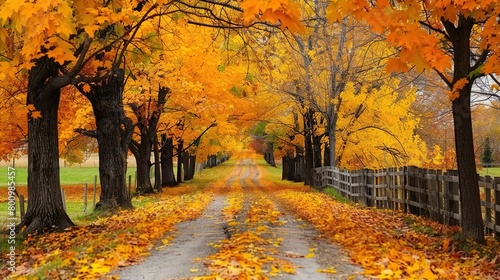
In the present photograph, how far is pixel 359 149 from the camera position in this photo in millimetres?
29328

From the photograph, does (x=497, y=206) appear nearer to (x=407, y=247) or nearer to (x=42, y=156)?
(x=407, y=247)

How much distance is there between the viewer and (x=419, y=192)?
47.4ft

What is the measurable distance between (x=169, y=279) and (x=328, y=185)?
22.5 m

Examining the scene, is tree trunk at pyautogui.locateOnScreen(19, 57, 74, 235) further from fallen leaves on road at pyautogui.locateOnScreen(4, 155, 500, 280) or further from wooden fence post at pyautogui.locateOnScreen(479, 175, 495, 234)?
wooden fence post at pyautogui.locateOnScreen(479, 175, 495, 234)

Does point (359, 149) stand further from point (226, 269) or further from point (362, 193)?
point (226, 269)

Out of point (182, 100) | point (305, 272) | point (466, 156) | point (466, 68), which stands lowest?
point (305, 272)

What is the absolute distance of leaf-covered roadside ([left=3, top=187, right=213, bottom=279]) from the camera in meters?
7.06

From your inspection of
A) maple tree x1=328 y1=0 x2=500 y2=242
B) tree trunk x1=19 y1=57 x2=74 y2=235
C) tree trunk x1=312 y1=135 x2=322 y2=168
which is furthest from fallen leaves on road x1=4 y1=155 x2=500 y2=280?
tree trunk x1=312 y1=135 x2=322 y2=168

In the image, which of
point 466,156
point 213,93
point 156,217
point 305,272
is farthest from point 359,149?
point 305,272

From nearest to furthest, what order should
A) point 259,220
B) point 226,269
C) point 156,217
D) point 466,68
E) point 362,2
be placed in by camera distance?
1. point 362,2
2. point 226,269
3. point 466,68
4. point 259,220
5. point 156,217

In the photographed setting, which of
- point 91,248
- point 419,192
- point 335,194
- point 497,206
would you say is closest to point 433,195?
point 419,192

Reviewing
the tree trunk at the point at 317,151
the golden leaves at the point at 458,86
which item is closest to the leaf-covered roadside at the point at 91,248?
the golden leaves at the point at 458,86

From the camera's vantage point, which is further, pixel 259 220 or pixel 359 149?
pixel 359 149

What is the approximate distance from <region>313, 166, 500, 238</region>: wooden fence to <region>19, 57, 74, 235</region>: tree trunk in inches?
334
